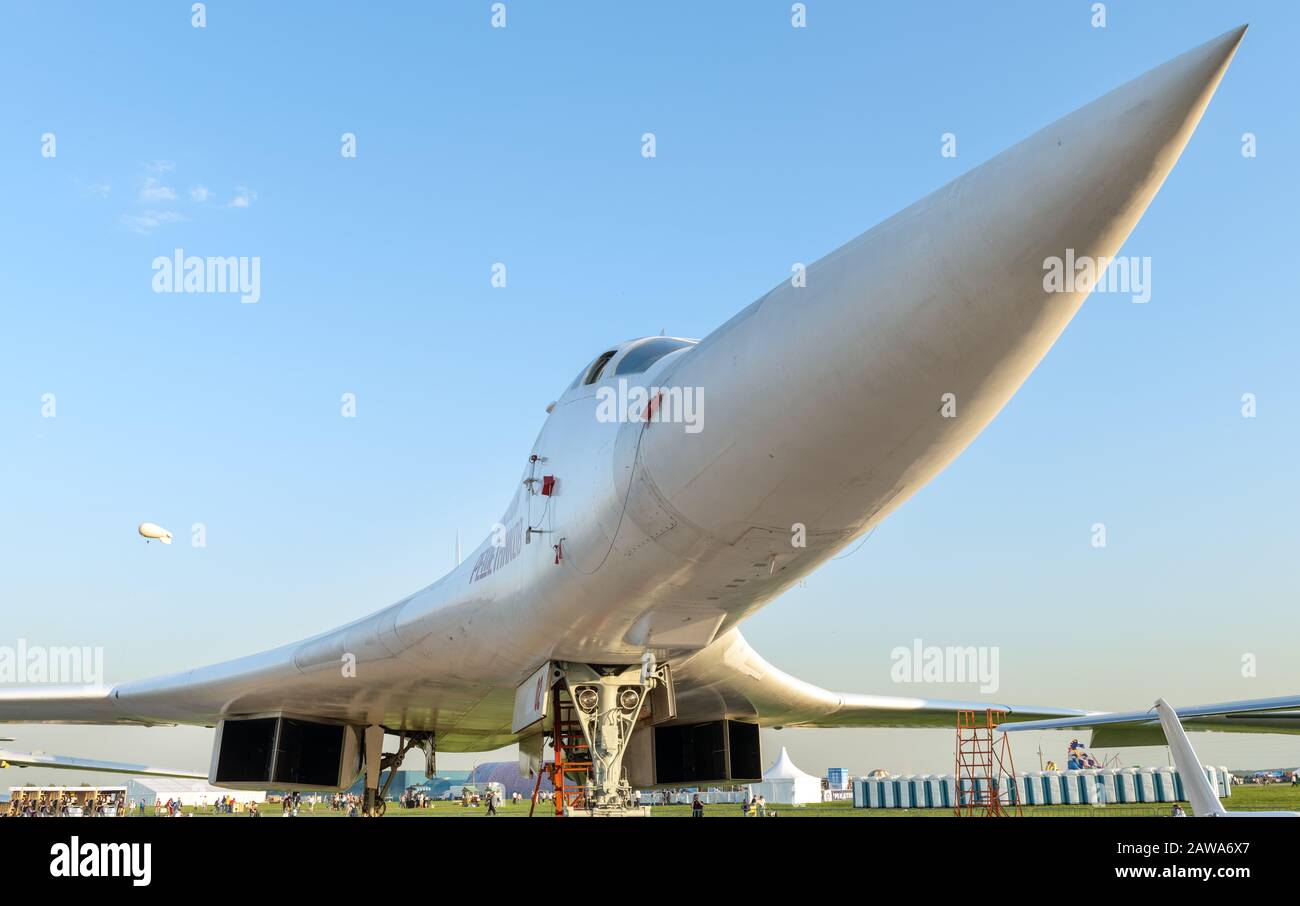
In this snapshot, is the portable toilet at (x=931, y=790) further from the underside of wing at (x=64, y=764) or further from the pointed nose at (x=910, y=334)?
the pointed nose at (x=910, y=334)

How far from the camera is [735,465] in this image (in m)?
4.11

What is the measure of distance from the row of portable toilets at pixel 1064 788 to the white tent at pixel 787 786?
512 inches

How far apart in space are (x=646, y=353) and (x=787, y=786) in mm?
46055

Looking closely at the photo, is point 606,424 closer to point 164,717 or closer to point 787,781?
point 164,717

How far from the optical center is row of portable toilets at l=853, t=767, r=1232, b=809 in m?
27.8

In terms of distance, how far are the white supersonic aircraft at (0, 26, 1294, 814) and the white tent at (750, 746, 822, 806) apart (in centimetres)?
4129

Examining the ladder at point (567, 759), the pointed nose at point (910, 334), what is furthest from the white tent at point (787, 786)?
the pointed nose at point (910, 334)

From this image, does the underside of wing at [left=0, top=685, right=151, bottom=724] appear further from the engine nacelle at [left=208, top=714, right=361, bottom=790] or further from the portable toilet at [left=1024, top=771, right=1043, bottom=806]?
the portable toilet at [left=1024, top=771, right=1043, bottom=806]

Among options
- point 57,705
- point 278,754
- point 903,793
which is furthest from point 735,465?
point 903,793

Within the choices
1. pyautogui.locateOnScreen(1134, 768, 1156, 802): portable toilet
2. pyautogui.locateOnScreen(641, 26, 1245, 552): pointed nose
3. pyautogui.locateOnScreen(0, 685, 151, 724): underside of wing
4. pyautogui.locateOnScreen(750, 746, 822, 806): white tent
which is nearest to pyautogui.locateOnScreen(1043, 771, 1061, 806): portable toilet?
pyautogui.locateOnScreen(1134, 768, 1156, 802): portable toilet

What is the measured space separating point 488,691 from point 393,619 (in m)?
1.07

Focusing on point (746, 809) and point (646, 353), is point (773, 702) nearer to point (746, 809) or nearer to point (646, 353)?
point (646, 353)

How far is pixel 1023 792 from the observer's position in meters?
32.1
